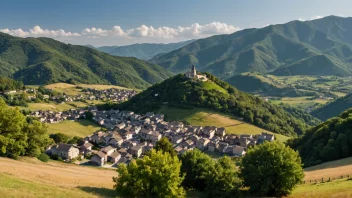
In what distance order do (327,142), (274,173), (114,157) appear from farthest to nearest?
(114,157), (327,142), (274,173)

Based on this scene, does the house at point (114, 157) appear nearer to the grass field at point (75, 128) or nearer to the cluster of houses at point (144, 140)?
the cluster of houses at point (144, 140)

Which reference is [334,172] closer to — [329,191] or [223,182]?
[329,191]

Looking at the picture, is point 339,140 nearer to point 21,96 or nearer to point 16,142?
point 16,142

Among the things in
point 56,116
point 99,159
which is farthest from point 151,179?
point 56,116

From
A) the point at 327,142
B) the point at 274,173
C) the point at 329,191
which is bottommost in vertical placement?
the point at 327,142

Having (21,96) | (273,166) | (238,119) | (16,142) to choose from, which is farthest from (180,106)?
(273,166)

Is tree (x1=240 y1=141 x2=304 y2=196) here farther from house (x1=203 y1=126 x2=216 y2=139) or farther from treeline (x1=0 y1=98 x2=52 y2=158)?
house (x1=203 y1=126 x2=216 y2=139)

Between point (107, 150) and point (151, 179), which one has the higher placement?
point (151, 179)
